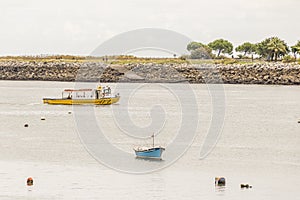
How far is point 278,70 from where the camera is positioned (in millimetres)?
92750

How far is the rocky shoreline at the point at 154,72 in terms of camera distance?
307ft

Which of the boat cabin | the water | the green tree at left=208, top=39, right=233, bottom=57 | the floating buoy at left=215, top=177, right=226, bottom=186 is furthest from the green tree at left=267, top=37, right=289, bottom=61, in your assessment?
the floating buoy at left=215, top=177, right=226, bottom=186

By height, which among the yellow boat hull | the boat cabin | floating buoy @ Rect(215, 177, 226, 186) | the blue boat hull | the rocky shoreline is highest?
the rocky shoreline

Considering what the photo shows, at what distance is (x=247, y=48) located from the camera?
141375mm

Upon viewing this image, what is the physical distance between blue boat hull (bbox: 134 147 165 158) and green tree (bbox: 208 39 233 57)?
116 metres

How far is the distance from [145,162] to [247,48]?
116345mm

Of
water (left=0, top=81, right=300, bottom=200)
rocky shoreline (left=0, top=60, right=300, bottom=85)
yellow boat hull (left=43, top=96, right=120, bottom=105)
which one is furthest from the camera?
rocky shoreline (left=0, top=60, right=300, bottom=85)

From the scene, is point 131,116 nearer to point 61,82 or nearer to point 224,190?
point 224,190

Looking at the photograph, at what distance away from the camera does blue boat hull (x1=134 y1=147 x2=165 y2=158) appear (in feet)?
90.0

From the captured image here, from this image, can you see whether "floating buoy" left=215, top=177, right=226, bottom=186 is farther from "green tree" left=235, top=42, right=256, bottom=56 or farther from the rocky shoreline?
"green tree" left=235, top=42, right=256, bottom=56

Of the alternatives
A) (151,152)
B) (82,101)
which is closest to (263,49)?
(82,101)

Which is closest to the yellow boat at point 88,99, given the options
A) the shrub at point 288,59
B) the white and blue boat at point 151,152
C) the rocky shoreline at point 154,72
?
the white and blue boat at point 151,152

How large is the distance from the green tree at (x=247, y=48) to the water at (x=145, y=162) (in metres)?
90.3

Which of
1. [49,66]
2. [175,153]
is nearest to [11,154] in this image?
[175,153]
